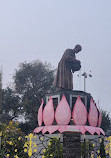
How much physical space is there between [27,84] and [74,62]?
46.5 ft

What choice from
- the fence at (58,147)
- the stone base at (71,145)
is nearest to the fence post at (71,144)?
the stone base at (71,145)

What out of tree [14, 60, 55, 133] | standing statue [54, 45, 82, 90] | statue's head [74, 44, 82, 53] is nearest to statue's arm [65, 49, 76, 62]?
standing statue [54, 45, 82, 90]

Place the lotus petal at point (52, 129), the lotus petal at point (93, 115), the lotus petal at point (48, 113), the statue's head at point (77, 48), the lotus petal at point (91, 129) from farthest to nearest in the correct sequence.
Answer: the statue's head at point (77, 48) → the lotus petal at point (93, 115) → the lotus petal at point (48, 113) → the lotus petal at point (91, 129) → the lotus petal at point (52, 129)

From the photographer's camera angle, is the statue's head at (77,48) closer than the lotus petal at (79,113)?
No

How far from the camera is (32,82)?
3078cm

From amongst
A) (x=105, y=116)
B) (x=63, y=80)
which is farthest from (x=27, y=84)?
(x=63, y=80)

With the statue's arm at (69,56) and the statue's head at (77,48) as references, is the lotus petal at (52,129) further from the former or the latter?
the statue's head at (77,48)

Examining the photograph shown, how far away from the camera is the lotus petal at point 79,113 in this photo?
1547 cm

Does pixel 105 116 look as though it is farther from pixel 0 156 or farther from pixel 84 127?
pixel 0 156

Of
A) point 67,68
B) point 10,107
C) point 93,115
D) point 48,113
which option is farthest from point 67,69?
point 10,107

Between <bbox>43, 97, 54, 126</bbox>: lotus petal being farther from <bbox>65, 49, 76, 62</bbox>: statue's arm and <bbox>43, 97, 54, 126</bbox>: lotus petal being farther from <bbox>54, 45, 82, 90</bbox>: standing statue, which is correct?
<bbox>65, 49, 76, 62</bbox>: statue's arm

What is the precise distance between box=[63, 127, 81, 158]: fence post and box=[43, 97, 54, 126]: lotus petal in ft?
25.2

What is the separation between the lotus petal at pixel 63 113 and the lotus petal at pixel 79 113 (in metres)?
0.37

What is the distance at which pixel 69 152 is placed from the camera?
800 centimetres
